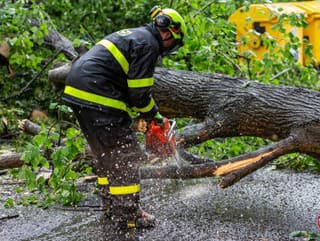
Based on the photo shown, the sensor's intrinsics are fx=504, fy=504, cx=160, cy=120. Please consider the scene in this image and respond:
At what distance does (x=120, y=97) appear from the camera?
3664 millimetres

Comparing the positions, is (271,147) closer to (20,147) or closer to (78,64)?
(78,64)

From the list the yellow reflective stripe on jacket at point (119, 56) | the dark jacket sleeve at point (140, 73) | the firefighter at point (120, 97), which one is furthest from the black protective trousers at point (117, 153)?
the yellow reflective stripe on jacket at point (119, 56)

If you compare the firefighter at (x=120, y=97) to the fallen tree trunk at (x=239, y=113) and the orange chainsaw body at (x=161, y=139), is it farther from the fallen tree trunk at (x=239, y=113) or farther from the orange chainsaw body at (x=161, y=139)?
the fallen tree trunk at (x=239, y=113)

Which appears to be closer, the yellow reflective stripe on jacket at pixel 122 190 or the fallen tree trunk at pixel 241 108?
the yellow reflective stripe on jacket at pixel 122 190

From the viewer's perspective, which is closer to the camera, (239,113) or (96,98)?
(96,98)

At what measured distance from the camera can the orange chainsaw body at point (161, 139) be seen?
3740mm

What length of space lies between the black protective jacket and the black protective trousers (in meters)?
0.08

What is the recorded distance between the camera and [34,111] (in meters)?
7.28

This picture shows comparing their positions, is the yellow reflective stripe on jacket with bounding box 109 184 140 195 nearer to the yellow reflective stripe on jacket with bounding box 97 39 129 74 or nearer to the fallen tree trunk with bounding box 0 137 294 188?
the fallen tree trunk with bounding box 0 137 294 188

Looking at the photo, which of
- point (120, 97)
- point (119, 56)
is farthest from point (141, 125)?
point (119, 56)

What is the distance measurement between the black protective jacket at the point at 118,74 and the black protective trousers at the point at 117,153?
0.27 feet

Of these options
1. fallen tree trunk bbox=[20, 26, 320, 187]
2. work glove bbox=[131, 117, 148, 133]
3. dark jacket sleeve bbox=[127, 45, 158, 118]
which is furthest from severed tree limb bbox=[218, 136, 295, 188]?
dark jacket sleeve bbox=[127, 45, 158, 118]

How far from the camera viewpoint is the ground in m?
3.64

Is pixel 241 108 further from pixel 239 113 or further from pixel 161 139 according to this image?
pixel 161 139
